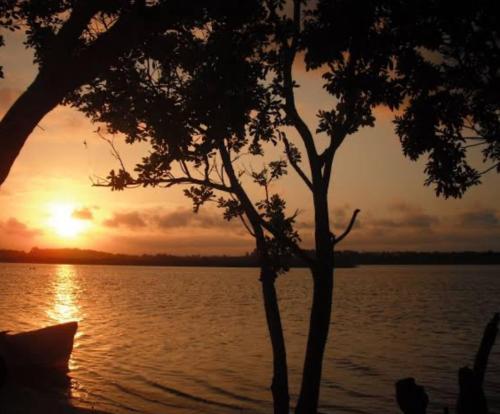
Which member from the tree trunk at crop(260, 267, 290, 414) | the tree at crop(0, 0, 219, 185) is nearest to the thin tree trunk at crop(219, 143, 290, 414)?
the tree trunk at crop(260, 267, 290, 414)

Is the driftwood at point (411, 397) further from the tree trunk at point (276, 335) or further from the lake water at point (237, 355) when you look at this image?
the lake water at point (237, 355)

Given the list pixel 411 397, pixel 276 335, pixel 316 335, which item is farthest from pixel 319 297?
pixel 411 397

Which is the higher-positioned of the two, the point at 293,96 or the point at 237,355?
the point at 293,96

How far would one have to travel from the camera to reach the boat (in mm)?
27688

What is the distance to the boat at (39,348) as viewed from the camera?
27.7m

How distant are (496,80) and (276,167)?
533 cm

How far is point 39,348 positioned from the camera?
28.8m

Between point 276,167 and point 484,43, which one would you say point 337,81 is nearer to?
point 484,43

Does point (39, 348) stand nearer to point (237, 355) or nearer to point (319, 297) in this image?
point (237, 355)

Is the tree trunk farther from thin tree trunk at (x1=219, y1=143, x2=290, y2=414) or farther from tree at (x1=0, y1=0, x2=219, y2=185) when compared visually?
tree at (x1=0, y1=0, x2=219, y2=185)

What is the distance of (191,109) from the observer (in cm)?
1181

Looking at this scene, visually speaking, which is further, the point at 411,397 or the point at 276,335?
the point at 276,335

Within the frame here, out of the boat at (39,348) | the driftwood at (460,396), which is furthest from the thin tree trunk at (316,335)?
the boat at (39,348)

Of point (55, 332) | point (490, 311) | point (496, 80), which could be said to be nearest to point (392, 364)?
Result: point (55, 332)
